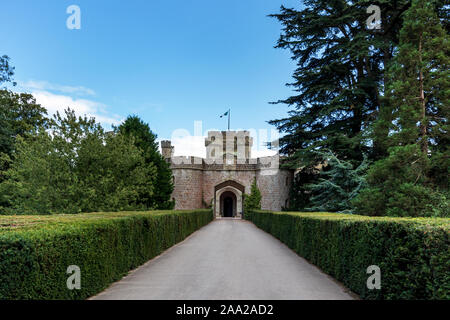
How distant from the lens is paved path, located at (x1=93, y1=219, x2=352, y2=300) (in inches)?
203

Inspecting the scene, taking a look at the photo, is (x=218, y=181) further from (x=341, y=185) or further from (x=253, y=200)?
(x=341, y=185)

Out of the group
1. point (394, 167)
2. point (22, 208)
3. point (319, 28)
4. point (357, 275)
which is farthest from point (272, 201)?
point (357, 275)

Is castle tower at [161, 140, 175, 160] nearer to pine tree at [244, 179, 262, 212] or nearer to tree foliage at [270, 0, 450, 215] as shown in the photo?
pine tree at [244, 179, 262, 212]

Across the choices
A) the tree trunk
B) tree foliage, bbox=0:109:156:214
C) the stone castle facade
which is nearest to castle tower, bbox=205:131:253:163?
the stone castle facade

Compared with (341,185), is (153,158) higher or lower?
higher

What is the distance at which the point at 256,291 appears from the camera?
534cm

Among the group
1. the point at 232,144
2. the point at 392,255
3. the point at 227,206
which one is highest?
the point at 232,144

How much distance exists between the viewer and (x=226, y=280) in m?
6.08

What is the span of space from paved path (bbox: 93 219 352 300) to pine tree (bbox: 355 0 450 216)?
5.53 metres

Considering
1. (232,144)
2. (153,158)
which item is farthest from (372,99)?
(232,144)

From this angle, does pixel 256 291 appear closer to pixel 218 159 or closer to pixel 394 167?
pixel 394 167

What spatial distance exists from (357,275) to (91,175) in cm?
1175

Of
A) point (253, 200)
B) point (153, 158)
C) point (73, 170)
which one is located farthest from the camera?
point (253, 200)

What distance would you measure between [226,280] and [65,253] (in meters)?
3.20
